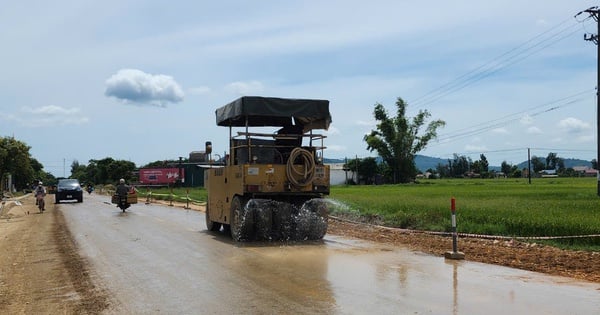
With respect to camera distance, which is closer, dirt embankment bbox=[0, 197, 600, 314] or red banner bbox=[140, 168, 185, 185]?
dirt embankment bbox=[0, 197, 600, 314]

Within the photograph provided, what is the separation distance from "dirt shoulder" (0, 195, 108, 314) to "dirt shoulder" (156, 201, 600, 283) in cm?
691

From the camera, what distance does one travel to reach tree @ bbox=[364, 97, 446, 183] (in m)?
91.8

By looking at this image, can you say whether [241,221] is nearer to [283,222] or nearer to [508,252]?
[283,222]

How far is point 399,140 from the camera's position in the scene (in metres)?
92.0

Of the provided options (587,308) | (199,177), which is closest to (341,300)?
(587,308)

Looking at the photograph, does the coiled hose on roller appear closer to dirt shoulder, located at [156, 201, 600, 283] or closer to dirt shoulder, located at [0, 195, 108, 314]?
dirt shoulder, located at [156, 201, 600, 283]

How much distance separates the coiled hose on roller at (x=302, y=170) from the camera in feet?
45.6

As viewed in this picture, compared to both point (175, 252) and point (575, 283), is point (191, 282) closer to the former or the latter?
point (175, 252)

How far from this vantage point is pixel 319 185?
14289 millimetres

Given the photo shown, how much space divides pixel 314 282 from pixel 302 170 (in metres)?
5.91

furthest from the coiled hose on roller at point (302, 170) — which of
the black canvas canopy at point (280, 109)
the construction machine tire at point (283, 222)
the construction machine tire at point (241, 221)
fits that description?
the construction machine tire at point (241, 221)

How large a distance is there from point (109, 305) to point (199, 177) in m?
79.2

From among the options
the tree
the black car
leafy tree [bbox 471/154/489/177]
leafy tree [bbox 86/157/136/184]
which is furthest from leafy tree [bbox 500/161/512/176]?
the black car

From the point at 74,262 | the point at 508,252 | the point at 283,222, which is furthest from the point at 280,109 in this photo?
the point at 508,252
